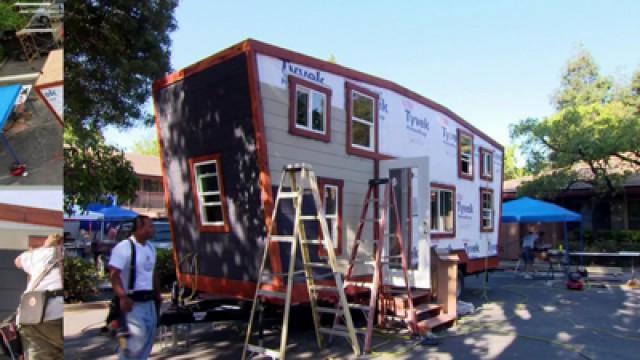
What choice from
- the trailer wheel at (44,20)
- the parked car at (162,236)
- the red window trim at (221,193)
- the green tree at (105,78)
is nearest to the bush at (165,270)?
the green tree at (105,78)

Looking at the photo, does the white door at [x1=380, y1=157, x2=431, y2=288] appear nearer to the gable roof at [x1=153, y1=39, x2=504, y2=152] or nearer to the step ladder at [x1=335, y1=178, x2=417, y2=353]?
the step ladder at [x1=335, y1=178, x2=417, y2=353]

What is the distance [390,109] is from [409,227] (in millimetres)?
1933

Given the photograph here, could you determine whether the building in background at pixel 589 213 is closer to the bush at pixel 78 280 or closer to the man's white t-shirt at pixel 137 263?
the bush at pixel 78 280

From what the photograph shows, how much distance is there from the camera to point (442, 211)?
1023cm

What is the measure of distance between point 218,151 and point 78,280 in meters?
4.52

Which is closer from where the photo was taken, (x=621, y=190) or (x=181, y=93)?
(x=181, y=93)

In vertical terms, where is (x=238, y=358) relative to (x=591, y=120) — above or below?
below

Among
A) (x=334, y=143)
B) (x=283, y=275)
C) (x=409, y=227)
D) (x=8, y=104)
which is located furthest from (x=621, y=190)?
(x=8, y=104)

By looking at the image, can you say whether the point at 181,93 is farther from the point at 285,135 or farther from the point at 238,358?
the point at 238,358

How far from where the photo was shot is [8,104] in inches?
104

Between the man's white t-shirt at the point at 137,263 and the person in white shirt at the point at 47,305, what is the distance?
143cm

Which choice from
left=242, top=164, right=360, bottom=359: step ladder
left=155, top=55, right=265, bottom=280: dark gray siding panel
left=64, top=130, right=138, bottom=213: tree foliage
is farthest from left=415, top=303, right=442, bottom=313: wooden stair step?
left=64, top=130, right=138, bottom=213: tree foliage

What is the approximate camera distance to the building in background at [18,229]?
8.76 feet

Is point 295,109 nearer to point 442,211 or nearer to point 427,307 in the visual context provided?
point 427,307
